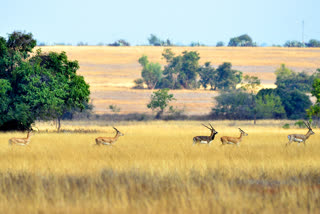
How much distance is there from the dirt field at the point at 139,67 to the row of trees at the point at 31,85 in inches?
2836

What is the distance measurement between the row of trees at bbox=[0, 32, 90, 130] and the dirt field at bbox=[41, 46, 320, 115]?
72.0 meters

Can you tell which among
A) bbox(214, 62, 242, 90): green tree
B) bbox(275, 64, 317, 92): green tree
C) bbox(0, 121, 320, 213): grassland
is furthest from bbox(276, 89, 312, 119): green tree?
bbox(0, 121, 320, 213): grassland

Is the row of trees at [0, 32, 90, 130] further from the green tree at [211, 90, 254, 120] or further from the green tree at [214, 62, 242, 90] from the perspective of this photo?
the green tree at [214, 62, 242, 90]

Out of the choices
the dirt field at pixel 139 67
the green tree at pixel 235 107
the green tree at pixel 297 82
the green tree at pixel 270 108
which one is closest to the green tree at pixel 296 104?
the green tree at pixel 270 108

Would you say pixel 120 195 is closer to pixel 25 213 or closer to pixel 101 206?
pixel 101 206

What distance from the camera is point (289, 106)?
3300 inches

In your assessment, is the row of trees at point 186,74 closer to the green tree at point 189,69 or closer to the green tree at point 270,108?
the green tree at point 189,69

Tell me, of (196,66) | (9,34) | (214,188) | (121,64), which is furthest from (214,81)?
(214,188)

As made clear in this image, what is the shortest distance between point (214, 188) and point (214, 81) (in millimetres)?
119491

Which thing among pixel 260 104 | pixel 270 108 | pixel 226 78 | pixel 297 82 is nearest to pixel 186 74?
pixel 226 78

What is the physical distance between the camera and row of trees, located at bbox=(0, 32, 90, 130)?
A: 133 ft

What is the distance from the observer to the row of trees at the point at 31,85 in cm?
4069

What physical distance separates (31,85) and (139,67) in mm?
131592

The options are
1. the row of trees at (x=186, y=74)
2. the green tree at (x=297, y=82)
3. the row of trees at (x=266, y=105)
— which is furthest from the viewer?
the row of trees at (x=186, y=74)
